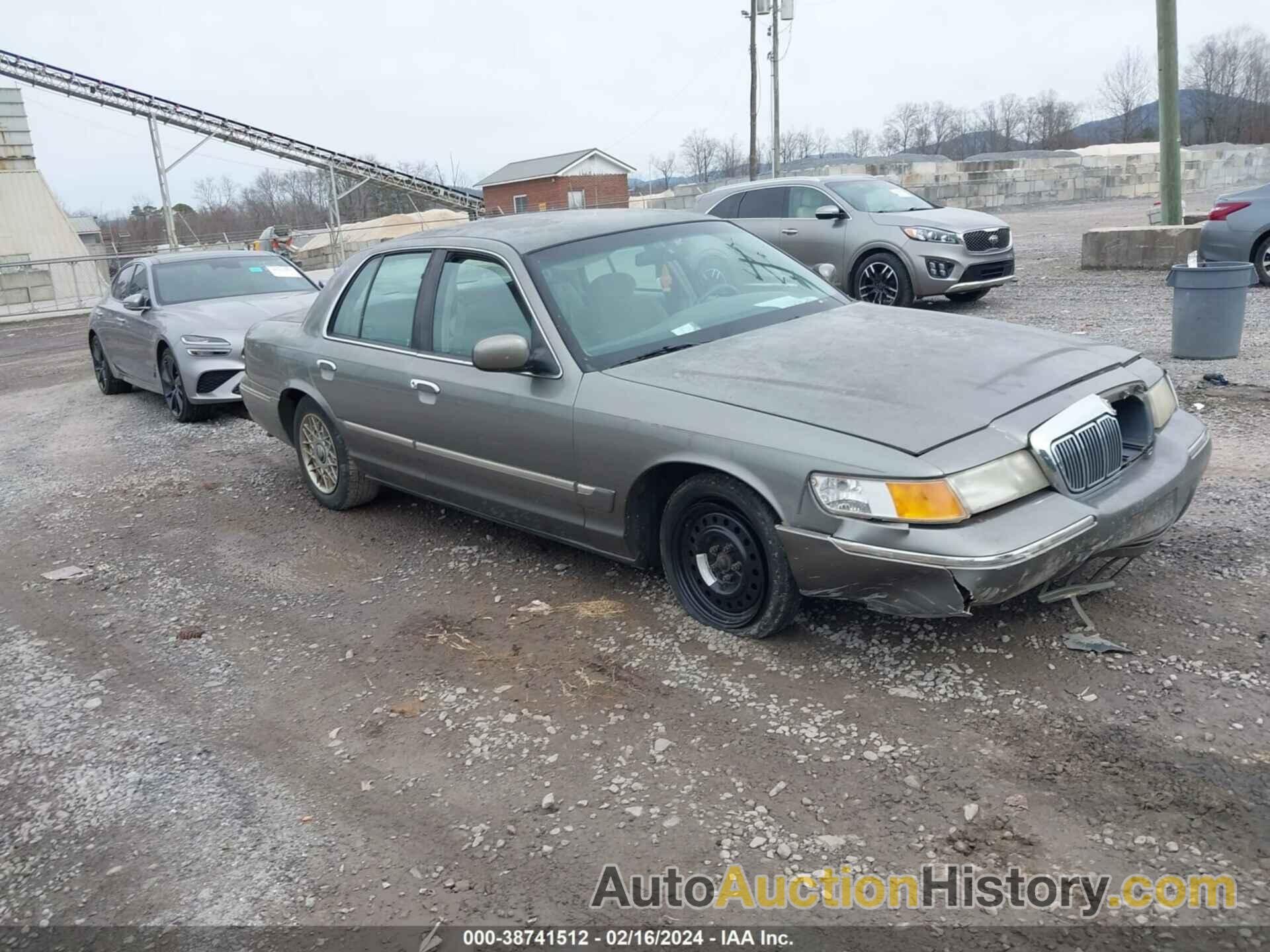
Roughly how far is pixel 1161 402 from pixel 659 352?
2.08 metres

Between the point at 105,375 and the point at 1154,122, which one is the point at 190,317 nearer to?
the point at 105,375

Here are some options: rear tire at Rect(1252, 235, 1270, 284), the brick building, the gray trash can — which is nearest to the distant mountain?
the brick building

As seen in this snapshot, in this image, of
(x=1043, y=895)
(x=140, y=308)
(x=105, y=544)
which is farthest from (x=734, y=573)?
(x=140, y=308)

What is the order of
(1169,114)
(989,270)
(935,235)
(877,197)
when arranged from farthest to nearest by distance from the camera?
1. (1169,114)
2. (877,197)
3. (989,270)
4. (935,235)

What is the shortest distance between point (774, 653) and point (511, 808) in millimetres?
1262

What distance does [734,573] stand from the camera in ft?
13.2

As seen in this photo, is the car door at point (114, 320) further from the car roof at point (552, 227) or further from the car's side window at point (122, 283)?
the car roof at point (552, 227)

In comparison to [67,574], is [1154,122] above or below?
above

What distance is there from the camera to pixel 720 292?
4.94 meters

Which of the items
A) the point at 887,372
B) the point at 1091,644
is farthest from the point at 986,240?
the point at 1091,644

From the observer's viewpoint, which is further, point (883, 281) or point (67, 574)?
point (883, 281)

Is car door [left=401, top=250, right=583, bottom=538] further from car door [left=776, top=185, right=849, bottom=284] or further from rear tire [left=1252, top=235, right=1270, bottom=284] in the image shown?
rear tire [left=1252, top=235, right=1270, bottom=284]

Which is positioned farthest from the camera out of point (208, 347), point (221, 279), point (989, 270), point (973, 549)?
point (989, 270)

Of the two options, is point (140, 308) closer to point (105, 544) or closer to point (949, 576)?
point (105, 544)
